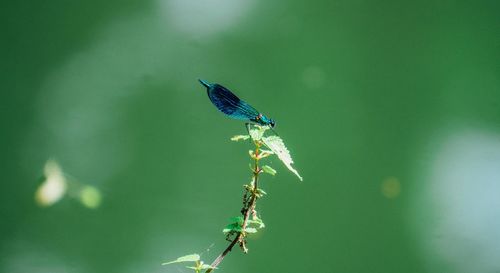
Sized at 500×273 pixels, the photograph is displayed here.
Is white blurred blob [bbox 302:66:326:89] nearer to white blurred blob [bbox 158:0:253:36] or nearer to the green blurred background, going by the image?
the green blurred background

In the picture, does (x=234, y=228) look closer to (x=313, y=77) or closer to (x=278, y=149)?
(x=278, y=149)

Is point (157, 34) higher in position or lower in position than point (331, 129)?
lower

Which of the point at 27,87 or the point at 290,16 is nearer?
the point at 27,87

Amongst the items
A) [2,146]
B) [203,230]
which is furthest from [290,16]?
[2,146]

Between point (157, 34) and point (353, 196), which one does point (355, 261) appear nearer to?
point (353, 196)

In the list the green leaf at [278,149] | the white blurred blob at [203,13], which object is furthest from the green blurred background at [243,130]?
the green leaf at [278,149]

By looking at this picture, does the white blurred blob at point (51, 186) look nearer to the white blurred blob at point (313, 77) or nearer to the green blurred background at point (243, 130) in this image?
the green blurred background at point (243, 130)

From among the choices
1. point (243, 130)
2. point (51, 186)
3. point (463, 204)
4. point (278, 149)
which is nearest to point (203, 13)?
point (243, 130)

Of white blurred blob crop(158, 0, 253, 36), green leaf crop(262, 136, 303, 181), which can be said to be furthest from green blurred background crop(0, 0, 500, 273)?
green leaf crop(262, 136, 303, 181)
